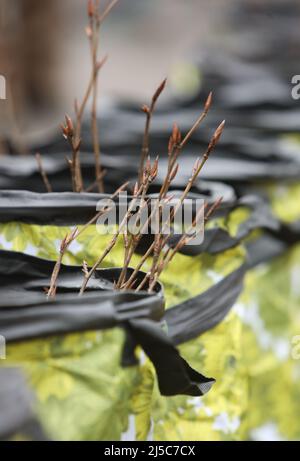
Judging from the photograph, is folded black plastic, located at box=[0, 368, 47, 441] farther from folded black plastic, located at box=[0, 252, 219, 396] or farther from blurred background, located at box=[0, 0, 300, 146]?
blurred background, located at box=[0, 0, 300, 146]

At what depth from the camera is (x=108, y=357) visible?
37.4 inches

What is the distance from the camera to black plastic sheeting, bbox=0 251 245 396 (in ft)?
2.87

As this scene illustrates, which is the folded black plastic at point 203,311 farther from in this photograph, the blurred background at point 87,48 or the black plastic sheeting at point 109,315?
the blurred background at point 87,48

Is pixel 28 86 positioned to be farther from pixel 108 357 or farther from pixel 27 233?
pixel 108 357

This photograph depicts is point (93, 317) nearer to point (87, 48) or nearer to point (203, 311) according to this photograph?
point (203, 311)

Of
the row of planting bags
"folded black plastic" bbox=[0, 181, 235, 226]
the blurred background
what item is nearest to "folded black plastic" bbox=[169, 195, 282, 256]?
the row of planting bags

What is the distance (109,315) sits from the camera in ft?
3.01

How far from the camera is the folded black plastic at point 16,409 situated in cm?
86

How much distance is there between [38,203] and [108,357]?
31 cm

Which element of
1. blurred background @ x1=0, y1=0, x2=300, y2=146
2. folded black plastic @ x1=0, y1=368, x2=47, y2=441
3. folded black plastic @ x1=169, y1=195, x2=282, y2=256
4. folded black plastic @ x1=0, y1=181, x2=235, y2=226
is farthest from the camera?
blurred background @ x1=0, y1=0, x2=300, y2=146

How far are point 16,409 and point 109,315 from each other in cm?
17

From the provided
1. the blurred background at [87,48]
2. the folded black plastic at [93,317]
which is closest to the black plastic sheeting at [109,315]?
the folded black plastic at [93,317]

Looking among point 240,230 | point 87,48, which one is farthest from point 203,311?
point 87,48

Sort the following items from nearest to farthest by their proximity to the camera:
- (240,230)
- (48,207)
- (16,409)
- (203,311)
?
(16,409) < (48,207) < (203,311) < (240,230)
